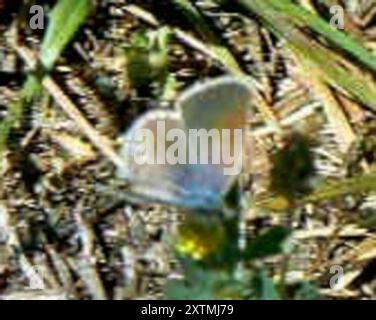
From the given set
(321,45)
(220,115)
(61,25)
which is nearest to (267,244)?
(220,115)

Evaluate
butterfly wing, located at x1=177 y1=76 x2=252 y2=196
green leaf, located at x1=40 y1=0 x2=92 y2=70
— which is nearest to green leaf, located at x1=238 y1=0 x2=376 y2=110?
butterfly wing, located at x1=177 y1=76 x2=252 y2=196

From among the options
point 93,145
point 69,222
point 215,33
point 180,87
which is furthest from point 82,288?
point 215,33

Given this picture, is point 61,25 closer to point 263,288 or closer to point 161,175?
point 161,175

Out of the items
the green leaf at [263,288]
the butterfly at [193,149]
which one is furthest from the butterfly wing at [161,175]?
the green leaf at [263,288]

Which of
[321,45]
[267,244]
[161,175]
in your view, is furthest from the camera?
[321,45]

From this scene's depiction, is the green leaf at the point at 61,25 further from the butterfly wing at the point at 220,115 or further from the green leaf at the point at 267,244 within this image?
the green leaf at the point at 267,244

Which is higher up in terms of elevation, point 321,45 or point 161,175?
point 321,45

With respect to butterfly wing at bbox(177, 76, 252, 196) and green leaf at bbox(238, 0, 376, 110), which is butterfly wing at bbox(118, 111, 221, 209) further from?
green leaf at bbox(238, 0, 376, 110)
